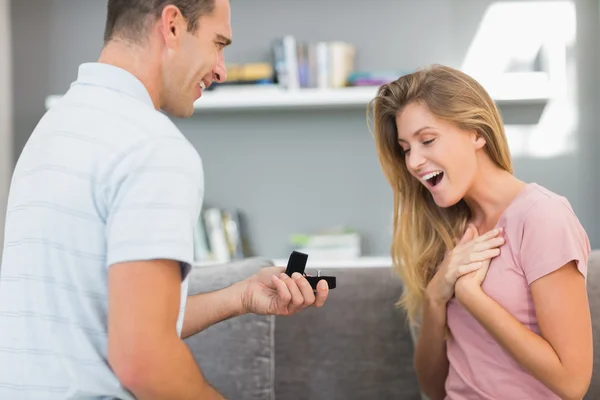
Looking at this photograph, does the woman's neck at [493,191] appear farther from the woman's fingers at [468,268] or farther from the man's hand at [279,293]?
the man's hand at [279,293]

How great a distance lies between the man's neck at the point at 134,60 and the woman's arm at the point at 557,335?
878mm

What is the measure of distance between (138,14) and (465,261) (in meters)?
0.93

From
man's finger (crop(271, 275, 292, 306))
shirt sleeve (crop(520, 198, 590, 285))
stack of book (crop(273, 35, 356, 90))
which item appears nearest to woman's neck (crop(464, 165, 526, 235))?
shirt sleeve (crop(520, 198, 590, 285))

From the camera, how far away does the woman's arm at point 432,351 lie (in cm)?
182

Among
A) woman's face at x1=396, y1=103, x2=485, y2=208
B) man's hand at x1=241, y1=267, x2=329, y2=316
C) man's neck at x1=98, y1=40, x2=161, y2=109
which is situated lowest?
man's hand at x1=241, y1=267, x2=329, y2=316

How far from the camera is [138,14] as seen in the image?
1.21 metres

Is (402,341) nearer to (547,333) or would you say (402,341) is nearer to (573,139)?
(547,333)

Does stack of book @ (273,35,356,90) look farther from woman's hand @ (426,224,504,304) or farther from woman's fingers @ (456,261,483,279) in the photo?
woman's fingers @ (456,261,483,279)

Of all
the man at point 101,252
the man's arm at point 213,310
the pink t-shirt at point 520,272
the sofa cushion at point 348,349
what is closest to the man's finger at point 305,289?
the man's arm at point 213,310

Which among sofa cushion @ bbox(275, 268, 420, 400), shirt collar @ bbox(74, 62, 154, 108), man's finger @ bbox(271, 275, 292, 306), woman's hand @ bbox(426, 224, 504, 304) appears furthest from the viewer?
sofa cushion @ bbox(275, 268, 420, 400)

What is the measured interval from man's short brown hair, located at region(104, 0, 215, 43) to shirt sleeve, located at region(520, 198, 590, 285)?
0.85 m

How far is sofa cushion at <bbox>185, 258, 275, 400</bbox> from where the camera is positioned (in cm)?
204

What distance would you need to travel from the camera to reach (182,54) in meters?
1.25

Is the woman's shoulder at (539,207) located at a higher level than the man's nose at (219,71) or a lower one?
lower
